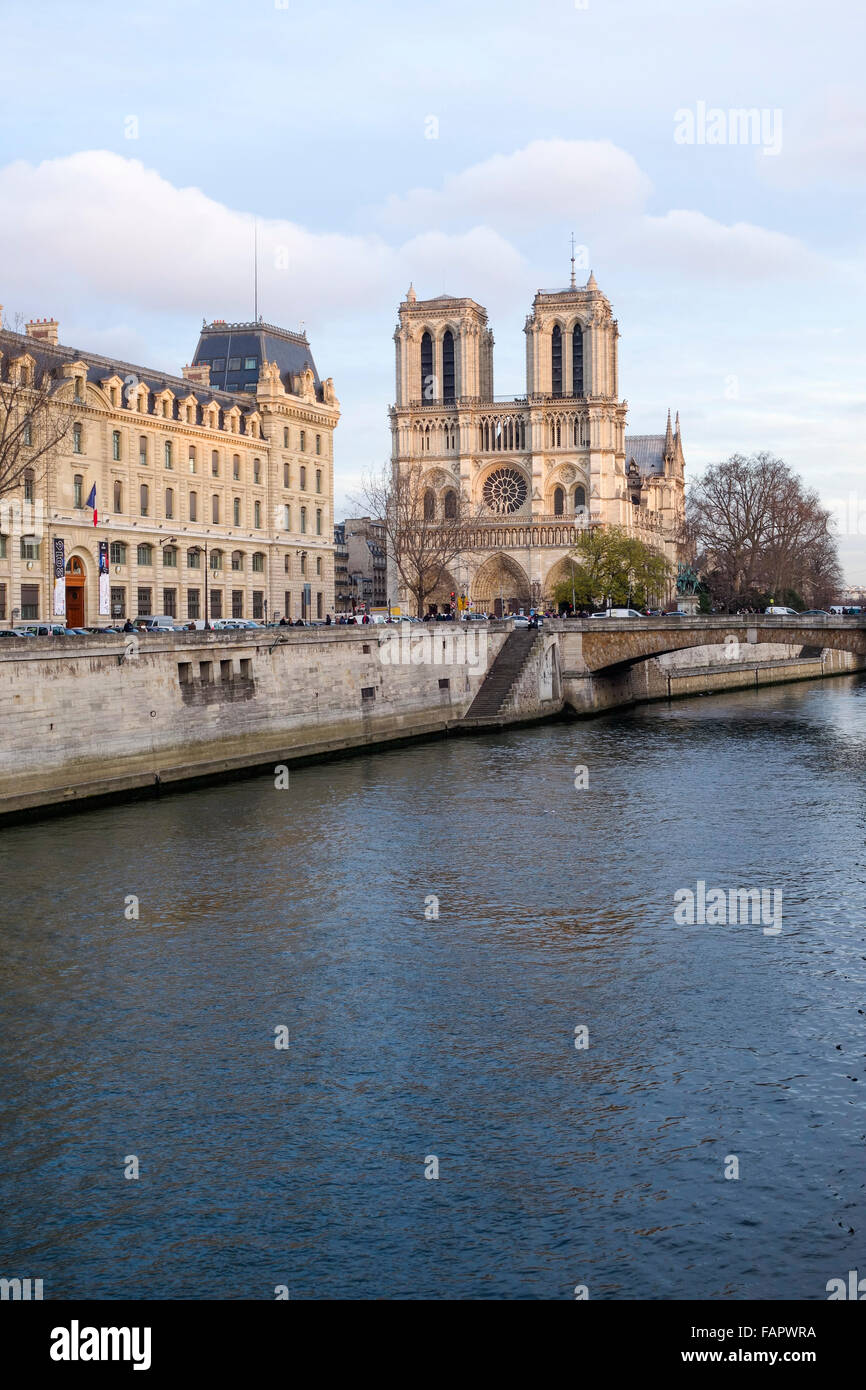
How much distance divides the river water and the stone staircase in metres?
25.0

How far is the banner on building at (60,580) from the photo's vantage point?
5478 cm

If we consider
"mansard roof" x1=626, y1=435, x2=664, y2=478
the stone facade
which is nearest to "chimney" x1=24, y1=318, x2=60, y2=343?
the stone facade

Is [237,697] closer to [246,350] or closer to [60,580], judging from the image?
[60,580]

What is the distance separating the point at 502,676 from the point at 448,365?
241 ft

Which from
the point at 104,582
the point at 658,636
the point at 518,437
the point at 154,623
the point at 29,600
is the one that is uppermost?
the point at 518,437

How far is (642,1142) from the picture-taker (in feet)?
52.9

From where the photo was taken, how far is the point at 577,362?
414ft

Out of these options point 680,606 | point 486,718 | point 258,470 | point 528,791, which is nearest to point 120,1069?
point 528,791

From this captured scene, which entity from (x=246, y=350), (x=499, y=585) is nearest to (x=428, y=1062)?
(x=246, y=350)

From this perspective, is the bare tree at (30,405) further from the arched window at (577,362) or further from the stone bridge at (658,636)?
the arched window at (577,362)

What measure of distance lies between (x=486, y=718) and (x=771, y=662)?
3778 cm

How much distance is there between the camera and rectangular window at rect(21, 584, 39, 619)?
57.0m

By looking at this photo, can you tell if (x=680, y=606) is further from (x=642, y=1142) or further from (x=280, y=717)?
(x=642, y=1142)

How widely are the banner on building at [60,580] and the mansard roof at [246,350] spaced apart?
23.2m
